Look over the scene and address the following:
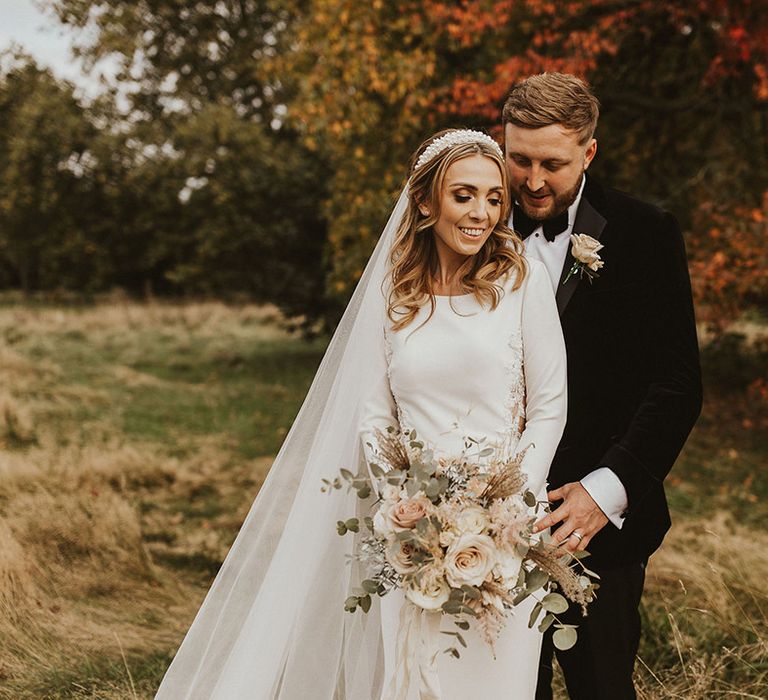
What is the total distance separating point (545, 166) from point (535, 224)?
0.77 feet

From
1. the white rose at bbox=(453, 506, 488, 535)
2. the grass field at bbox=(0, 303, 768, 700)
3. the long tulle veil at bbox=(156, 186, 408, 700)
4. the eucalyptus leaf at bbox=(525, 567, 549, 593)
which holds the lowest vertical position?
the grass field at bbox=(0, 303, 768, 700)

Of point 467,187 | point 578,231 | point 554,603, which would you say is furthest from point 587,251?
point 554,603

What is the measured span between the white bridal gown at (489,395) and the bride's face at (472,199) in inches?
7.0

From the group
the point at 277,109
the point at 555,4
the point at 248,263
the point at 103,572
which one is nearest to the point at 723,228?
the point at 555,4

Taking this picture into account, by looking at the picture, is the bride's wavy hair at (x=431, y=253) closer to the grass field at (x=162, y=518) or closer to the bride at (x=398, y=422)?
the bride at (x=398, y=422)

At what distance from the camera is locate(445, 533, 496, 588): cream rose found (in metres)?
2.20

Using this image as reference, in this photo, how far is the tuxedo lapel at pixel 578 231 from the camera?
9.18 feet

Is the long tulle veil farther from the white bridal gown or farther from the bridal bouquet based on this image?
the bridal bouquet

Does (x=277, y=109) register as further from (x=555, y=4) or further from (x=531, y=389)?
(x=531, y=389)

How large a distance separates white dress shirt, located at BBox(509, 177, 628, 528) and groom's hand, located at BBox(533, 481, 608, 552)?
22mm

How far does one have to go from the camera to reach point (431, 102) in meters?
8.84

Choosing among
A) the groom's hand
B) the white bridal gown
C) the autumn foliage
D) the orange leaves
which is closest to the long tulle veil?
the white bridal gown

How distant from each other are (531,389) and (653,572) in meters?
3.39

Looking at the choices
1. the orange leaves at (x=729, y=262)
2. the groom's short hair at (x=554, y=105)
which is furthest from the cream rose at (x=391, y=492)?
the orange leaves at (x=729, y=262)
